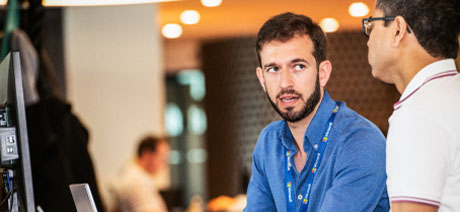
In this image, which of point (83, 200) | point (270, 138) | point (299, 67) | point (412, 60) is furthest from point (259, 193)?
point (412, 60)

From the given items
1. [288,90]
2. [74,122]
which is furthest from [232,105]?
[288,90]

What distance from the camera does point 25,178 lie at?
53.7 inches

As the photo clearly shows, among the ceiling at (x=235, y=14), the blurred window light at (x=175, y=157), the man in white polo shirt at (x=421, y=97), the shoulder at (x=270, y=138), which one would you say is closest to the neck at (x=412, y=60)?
the man in white polo shirt at (x=421, y=97)

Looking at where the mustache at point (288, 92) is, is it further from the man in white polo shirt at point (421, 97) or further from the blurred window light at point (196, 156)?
the blurred window light at point (196, 156)

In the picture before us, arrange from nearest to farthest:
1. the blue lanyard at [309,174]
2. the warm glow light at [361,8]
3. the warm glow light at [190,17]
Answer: the blue lanyard at [309,174] → the warm glow light at [361,8] → the warm glow light at [190,17]

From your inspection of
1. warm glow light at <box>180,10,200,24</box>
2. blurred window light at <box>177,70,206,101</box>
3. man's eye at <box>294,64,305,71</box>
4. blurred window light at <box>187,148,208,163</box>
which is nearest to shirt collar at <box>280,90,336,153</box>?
man's eye at <box>294,64,305,71</box>

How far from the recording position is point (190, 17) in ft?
23.0

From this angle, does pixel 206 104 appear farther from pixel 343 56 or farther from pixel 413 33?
pixel 413 33

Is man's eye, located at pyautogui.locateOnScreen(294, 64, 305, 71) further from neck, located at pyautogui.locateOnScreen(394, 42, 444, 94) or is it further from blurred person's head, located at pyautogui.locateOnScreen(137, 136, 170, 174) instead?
blurred person's head, located at pyautogui.locateOnScreen(137, 136, 170, 174)

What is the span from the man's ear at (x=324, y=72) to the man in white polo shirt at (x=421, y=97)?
225mm

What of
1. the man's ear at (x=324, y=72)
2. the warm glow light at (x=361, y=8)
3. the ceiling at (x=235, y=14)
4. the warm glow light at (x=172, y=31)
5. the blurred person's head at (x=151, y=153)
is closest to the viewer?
the man's ear at (x=324, y=72)

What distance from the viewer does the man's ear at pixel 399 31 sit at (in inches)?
57.7

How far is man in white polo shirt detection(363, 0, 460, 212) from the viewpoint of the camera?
132cm

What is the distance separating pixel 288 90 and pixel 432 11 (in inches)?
16.8
